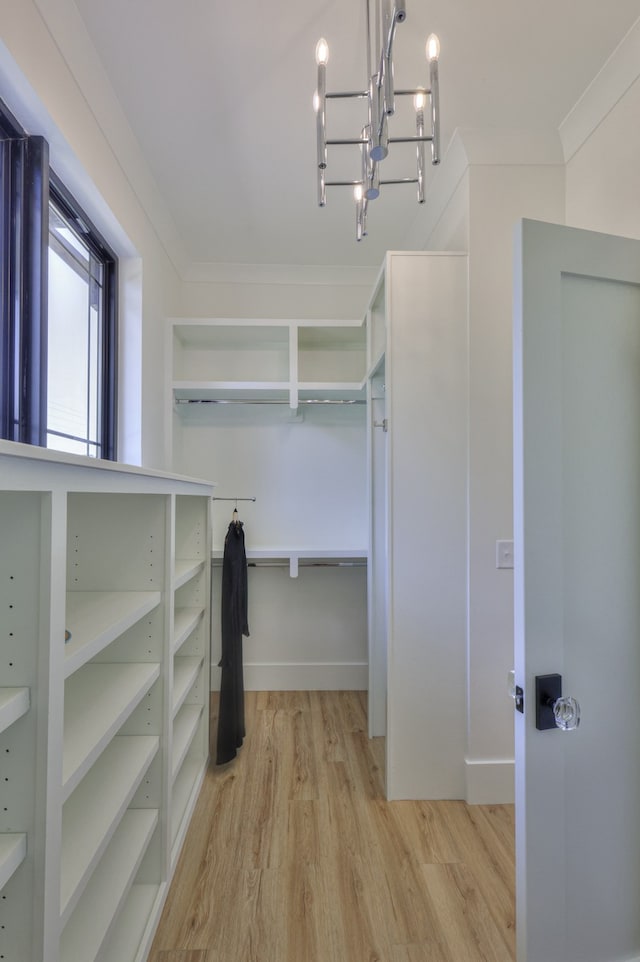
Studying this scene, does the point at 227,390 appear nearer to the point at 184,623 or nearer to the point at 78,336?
the point at 78,336

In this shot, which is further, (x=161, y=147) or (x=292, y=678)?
(x=292, y=678)

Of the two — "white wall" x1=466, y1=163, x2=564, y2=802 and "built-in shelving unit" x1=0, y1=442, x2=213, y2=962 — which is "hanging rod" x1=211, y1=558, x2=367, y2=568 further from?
"white wall" x1=466, y1=163, x2=564, y2=802

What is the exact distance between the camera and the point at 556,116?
69.9 inches

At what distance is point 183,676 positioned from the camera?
1.84m

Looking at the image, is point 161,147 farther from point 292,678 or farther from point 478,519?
point 292,678

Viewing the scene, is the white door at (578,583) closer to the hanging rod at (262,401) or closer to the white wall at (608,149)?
the white wall at (608,149)

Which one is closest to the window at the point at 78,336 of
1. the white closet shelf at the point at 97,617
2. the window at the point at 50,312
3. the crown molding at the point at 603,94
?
the window at the point at 50,312

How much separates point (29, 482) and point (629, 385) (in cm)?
120

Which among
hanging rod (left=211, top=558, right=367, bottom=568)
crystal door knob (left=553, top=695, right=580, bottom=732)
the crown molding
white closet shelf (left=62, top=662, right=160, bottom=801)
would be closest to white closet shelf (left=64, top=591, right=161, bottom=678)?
white closet shelf (left=62, top=662, right=160, bottom=801)

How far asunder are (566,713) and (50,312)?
6.47ft

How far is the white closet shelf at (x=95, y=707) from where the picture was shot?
2.89ft

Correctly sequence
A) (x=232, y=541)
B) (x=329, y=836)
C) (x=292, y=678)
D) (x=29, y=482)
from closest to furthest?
(x=29, y=482)
(x=329, y=836)
(x=232, y=541)
(x=292, y=678)

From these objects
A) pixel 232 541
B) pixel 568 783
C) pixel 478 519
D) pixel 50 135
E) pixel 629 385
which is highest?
pixel 50 135

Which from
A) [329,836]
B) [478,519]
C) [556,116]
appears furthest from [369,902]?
[556,116]
